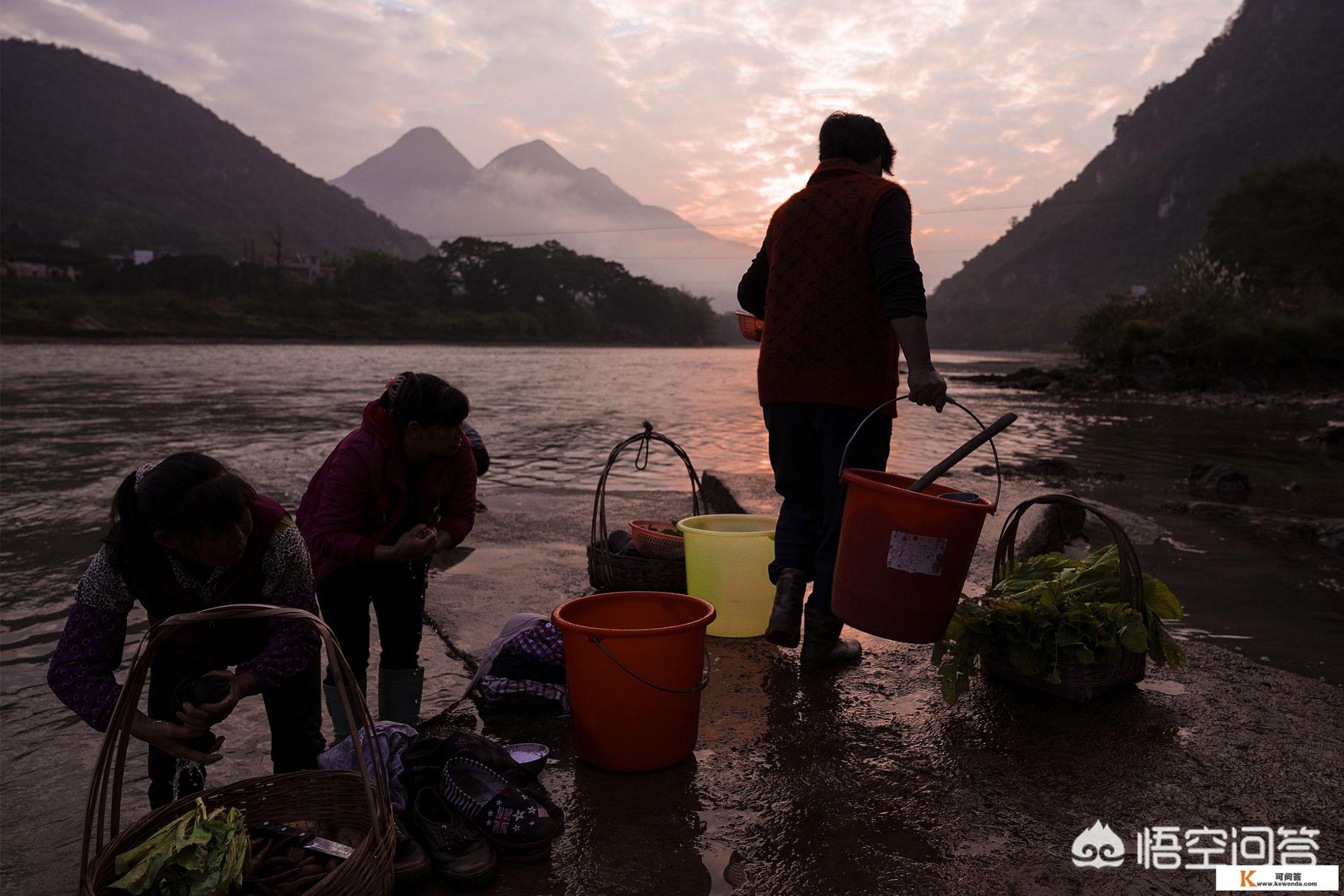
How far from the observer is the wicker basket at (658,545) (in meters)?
4.46

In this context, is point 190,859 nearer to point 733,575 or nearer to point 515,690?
point 515,690

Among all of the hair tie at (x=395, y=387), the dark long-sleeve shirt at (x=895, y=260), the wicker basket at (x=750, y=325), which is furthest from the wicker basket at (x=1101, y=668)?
the hair tie at (x=395, y=387)

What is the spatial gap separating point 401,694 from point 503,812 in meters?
1.17

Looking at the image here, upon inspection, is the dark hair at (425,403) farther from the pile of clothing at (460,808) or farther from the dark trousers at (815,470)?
the dark trousers at (815,470)

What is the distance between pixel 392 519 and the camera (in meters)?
3.09

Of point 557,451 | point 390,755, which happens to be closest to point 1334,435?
point 557,451

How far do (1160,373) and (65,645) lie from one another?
35.1 meters

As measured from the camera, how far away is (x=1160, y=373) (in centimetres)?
3067

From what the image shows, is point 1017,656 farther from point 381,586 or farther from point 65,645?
point 65,645

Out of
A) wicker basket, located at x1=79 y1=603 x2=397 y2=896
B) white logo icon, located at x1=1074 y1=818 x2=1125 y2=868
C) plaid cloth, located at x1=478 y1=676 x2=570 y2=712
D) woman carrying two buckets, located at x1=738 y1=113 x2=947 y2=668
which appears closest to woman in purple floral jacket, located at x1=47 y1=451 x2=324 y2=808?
wicker basket, located at x1=79 y1=603 x2=397 y2=896

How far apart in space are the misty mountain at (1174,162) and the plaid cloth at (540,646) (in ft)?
419

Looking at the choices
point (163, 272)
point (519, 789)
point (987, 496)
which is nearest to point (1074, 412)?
point (987, 496)

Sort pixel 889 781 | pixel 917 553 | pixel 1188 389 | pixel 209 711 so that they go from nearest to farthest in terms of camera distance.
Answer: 1. pixel 209 711
2. pixel 889 781
3. pixel 917 553
4. pixel 1188 389

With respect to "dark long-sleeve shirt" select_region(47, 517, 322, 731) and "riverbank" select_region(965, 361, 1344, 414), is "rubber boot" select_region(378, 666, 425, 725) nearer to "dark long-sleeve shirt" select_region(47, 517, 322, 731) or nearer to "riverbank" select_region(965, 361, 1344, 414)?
"dark long-sleeve shirt" select_region(47, 517, 322, 731)
